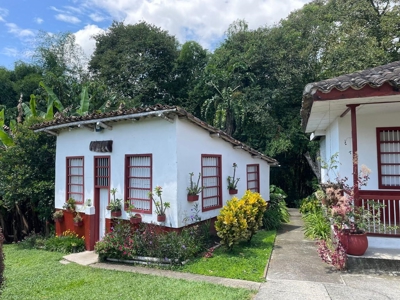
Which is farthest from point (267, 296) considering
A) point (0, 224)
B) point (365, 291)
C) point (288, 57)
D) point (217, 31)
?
point (217, 31)

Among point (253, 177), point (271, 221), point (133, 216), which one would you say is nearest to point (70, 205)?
point (133, 216)

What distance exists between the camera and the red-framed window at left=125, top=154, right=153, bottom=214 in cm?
866

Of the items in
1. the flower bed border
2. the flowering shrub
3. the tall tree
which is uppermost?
the tall tree

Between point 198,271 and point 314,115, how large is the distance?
19.2 feet

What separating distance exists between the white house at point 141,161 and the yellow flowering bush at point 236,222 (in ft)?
3.86

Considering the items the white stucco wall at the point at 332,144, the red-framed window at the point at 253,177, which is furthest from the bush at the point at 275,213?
the white stucco wall at the point at 332,144

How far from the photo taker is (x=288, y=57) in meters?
17.9

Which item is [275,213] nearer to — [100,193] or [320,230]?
[320,230]

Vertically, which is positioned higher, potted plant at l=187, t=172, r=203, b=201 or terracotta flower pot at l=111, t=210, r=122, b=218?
potted plant at l=187, t=172, r=203, b=201

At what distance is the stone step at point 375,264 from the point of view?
5992mm

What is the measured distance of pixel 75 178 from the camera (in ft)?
35.0

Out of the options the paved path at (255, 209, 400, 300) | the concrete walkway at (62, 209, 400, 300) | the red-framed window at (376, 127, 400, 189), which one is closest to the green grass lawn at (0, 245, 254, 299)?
the concrete walkway at (62, 209, 400, 300)

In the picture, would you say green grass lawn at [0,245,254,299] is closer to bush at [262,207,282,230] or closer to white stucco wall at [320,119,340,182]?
white stucco wall at [320,119,340,182]

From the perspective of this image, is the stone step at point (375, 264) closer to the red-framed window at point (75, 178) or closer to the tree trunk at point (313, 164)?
the red-framed window at point (75, 178)
